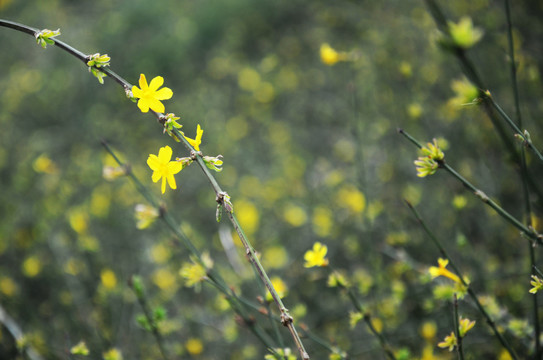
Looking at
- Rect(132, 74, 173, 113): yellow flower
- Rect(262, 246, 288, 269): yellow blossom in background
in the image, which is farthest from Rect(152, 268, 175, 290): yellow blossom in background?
Rect(132, 74, 173, 113): yellow flower

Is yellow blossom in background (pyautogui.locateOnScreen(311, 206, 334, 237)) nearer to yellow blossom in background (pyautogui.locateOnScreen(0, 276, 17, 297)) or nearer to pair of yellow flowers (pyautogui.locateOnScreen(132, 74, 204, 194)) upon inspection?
pair of yellow flowers (pyautogui.locateOnScreen(132, 74, 204, 194))

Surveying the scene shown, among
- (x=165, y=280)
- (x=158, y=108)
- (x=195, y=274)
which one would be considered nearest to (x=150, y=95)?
(x=158, y=108)

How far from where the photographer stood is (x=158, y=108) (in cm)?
115

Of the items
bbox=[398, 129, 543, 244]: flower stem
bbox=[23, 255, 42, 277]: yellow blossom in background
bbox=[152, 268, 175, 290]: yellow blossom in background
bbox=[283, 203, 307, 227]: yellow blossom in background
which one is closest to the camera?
bbox=[398, 129, 543, 244]: flower stem

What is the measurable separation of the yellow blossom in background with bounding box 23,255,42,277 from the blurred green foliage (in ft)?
0.10

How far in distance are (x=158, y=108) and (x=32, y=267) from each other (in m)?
3.22

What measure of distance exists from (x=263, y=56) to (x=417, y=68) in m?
2.92

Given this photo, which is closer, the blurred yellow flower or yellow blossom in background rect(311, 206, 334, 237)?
the blurred yellow flower

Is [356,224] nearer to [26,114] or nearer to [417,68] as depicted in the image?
[417,68]

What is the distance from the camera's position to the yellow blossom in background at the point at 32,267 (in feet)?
11.4

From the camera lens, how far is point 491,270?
2.39m

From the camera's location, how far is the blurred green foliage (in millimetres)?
2525

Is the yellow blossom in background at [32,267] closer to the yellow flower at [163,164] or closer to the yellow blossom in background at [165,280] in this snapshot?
the yellow blossom in background at [165,280]

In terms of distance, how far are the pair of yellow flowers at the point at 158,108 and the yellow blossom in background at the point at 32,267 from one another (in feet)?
9.99
